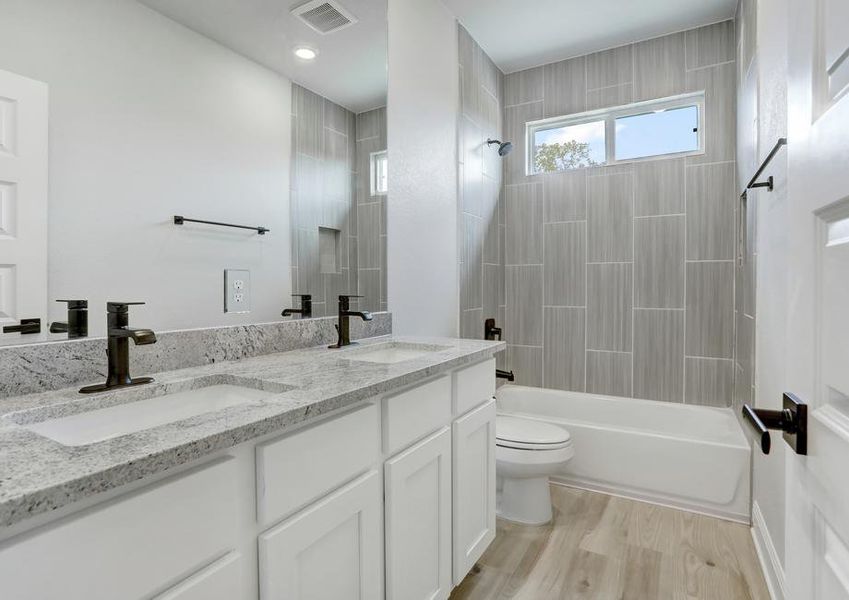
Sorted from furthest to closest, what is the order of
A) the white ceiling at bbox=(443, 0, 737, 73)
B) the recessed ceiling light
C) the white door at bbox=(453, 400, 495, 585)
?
the white ceiling at bbox=(443, 0, 737, 73) → the recessed ceiling light → the white door at bbox=(453, 400, 495, 585)

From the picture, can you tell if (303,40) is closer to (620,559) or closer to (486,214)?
(486,214)

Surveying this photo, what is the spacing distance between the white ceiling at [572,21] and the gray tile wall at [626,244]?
4.6 inches

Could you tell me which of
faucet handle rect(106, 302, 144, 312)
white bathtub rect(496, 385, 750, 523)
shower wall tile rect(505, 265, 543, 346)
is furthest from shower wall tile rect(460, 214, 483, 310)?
faucet handle rect(106, 302, 144, 312)

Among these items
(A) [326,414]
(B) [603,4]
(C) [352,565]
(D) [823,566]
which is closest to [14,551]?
(A) [326,414]

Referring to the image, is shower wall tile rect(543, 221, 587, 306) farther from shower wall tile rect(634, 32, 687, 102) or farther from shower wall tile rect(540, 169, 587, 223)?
shower wall tile rect(634, 32, 687, 102)

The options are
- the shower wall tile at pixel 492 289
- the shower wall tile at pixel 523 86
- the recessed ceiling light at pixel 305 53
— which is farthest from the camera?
the shower wall tile at pixel 523 86

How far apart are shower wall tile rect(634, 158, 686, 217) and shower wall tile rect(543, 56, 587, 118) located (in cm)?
64

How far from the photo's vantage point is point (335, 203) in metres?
2.02

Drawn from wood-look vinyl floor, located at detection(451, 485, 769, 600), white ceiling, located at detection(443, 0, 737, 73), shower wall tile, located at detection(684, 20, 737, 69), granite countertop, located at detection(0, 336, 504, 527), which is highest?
white ceiling, located at detection(443, 0, 737, 73)

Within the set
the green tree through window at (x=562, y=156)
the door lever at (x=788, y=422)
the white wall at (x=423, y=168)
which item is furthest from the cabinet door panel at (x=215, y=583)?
the green tree through window at (x=562, y=156)

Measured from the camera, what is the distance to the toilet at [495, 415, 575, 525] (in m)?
2.25

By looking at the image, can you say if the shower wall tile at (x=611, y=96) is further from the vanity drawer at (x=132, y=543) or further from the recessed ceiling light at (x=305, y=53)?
the vanity drawer at (x=132, y=543)

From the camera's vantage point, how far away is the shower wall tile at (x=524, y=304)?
135 inches

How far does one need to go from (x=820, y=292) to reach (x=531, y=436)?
1882 millimetres
